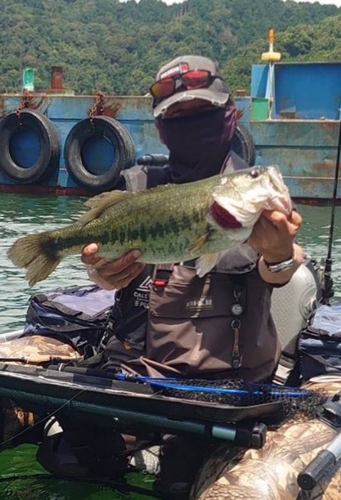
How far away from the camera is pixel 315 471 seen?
327cm

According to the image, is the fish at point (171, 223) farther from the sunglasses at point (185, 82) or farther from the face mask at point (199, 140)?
the sunglasses at point (185, 82)

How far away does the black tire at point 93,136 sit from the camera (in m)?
19.6

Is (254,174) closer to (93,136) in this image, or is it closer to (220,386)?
(220,386)

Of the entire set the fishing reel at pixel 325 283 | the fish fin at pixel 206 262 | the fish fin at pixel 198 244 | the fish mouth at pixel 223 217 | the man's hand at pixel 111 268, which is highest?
the fish mouth at pixel 223 217

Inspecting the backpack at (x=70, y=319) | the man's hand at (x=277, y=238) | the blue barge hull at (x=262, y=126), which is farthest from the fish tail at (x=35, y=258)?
the blue barge hull at (x=262, y=126)

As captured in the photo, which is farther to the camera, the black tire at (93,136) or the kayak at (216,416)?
the black tire at (93,136)

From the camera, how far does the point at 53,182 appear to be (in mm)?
21531

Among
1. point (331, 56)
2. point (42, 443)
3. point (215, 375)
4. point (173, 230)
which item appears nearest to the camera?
point (173, 230)

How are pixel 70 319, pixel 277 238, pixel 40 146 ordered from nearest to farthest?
pixel 277 238
pixel 70 319
pixel 40 146

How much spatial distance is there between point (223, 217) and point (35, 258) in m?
1.06

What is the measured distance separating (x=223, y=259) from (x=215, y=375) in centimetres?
57

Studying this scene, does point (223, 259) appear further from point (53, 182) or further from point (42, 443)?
point (53, 182)

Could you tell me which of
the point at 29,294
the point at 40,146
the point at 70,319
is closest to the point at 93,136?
the point at 40,146

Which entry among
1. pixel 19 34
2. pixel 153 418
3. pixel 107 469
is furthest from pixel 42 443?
pixel 19 34
